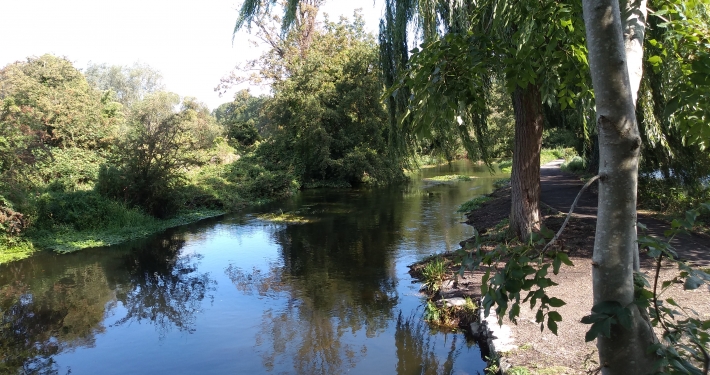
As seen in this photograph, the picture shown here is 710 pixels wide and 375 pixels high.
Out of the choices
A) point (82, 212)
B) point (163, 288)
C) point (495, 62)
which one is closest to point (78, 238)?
point (82, 212)

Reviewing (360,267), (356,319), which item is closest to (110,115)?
(360,267)

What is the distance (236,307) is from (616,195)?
Result: 721cm

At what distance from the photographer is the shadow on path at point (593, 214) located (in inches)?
277

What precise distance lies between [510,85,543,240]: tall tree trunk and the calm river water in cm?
244

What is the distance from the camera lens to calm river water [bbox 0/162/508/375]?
230 inches

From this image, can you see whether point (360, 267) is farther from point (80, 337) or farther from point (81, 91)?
point (81, 91)

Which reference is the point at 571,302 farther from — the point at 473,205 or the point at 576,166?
the point at 576,166

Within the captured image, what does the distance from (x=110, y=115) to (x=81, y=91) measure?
9.34 ft

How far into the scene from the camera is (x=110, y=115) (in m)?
24.2

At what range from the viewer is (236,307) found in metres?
7.88

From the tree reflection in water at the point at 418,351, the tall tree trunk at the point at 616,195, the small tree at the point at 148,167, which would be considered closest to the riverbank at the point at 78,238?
the small tree at the point at 148,167

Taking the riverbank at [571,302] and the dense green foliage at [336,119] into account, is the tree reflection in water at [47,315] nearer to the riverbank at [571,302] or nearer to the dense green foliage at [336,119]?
the riverbank at [571,302]

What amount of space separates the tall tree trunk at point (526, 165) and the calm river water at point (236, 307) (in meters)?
2.44

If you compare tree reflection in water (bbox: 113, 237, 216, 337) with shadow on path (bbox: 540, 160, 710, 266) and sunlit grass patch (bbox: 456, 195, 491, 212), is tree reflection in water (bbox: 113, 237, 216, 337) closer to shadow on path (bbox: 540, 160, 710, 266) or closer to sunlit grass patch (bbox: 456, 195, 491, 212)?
shadow on path (bbox: 540, 160, 710, 266)
